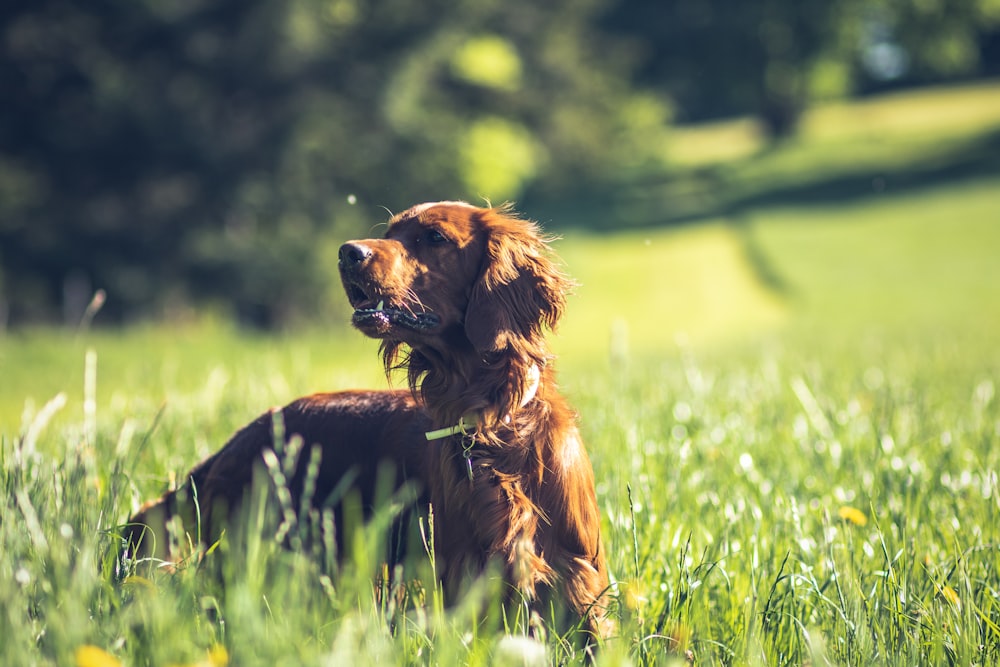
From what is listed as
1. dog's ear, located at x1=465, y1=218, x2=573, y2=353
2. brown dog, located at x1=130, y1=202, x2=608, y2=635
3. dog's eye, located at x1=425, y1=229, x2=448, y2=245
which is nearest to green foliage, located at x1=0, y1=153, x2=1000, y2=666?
brown dog, located at x1=130, y1=202, x2=608, y2=635

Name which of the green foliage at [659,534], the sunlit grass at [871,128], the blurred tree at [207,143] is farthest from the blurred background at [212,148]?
the sunlit grass at [871,128]

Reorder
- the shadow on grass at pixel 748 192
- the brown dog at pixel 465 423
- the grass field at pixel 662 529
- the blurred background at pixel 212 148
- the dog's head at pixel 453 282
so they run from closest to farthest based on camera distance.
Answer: the grass field at pixel 662 529
the brown dog at pixel 465 423
the dog's head at pixel 453 282
the blurred background at pixel 212 148
the shadow on grass at pixel 748 192

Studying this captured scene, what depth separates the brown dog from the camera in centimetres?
249

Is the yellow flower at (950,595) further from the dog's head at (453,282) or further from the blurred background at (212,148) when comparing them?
the blurred background at (212,148)

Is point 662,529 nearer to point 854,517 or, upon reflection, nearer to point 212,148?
point 854,517

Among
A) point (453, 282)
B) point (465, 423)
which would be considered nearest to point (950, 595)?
point (465, 423)

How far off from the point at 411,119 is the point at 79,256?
17.7 ft

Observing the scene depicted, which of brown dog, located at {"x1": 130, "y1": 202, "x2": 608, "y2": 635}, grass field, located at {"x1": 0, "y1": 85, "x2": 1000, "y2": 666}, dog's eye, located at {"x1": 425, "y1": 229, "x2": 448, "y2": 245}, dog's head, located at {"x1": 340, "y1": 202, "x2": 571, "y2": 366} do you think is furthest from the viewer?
dog's eye, located at {"x1": 425, "y1": 229, "x2": 448, "y2": 245}

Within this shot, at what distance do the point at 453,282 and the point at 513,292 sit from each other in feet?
0.60

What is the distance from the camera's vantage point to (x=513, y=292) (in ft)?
9.04

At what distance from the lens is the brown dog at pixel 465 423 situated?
2.49m

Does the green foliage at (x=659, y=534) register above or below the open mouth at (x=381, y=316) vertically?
below

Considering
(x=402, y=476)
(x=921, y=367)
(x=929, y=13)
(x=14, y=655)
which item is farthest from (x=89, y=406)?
(x=929, y=13)

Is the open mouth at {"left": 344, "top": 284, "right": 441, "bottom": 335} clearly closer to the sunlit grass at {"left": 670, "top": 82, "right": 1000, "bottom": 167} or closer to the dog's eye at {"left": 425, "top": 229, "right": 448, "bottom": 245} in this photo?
the dog's eye at {"left": 425, "top": 229, "right": 448, "bottom": 245}
